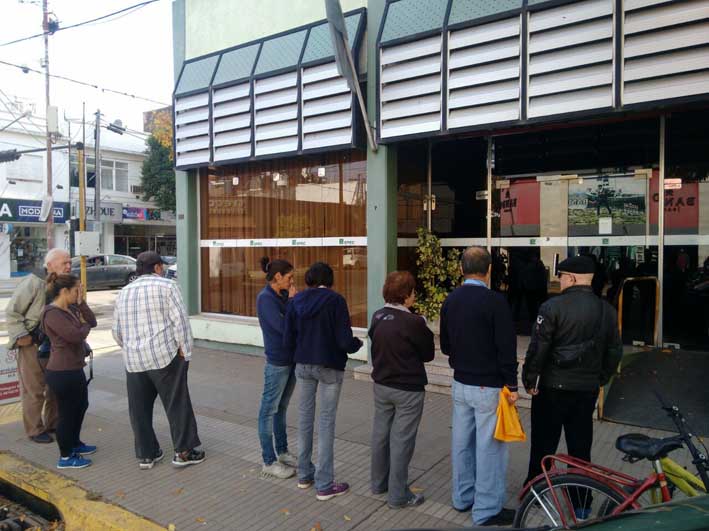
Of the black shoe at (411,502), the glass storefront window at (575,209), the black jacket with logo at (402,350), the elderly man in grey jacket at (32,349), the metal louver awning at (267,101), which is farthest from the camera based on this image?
the metal louver awning at (267,101)

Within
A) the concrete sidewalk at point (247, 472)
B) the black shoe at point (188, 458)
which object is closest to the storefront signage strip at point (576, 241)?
the concrete sidewalk at point (247, 472)

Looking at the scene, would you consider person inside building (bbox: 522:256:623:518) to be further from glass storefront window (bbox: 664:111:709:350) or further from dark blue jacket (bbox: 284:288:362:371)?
glass storefront window (bbox: 664:111:709:350)

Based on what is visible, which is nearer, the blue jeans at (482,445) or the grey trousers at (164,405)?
the blue jeans at (482,445)

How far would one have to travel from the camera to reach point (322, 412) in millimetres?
4250

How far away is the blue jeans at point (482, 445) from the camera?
3693 millimetres

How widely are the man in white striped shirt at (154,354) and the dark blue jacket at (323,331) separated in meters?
1.29

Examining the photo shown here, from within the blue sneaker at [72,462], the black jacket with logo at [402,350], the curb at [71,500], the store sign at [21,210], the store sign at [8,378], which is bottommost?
the curb at [71,500]

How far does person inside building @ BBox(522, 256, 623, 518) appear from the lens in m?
3.63

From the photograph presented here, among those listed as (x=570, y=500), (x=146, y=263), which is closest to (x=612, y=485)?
(x=570, y=500)

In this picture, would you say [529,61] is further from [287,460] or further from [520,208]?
[287,460]

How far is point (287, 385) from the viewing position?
4727mm

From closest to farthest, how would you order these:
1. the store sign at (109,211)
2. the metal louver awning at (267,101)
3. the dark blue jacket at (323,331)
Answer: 1. the dark blue jacket at (323,331)
2. the metal louver awning at (267,101)
3. the store sign at (109,211)

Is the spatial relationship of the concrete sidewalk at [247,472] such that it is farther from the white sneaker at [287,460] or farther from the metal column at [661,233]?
the metal column at [661,233]

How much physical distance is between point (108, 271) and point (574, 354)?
24348 mm
